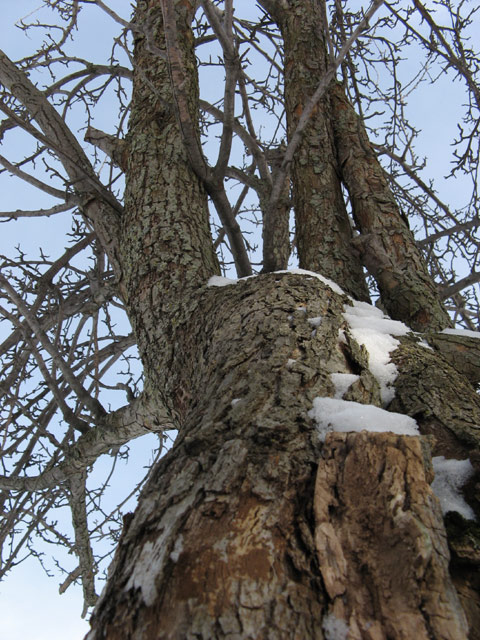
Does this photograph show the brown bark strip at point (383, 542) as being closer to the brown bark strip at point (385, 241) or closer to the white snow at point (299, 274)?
the white snow at point (299, 274)

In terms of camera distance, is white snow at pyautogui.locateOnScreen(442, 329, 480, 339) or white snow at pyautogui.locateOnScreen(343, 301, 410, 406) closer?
white snow at pyautogui.locateOnScreen(343, 301, 410, 406)

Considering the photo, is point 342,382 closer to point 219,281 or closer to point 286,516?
point 286,516

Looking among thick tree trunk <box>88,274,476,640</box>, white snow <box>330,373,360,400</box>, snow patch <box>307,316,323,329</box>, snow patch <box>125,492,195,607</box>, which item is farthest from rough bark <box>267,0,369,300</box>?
snow patch <box>125,492,195,607</box>

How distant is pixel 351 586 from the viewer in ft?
2.69

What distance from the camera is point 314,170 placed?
289 cm

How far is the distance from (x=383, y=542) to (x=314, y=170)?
2.34 metres

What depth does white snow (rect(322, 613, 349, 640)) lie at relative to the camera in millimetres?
755

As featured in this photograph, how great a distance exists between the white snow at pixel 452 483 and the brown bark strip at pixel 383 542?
13 centimetres

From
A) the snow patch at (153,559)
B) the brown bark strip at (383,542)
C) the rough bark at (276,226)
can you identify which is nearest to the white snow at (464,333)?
the rough bark at (276,226)

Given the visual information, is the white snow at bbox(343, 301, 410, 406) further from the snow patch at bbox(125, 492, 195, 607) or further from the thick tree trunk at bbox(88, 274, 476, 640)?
the snow patch at bbox(125, 492, 195, 607)

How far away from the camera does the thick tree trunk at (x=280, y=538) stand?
768mm

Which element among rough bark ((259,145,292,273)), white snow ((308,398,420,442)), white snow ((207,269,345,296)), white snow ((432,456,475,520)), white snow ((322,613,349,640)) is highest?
rough bark ((259,145,292,273))

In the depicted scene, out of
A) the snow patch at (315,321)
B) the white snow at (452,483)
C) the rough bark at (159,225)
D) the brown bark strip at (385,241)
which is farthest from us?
the brown bark strip at (385,241)

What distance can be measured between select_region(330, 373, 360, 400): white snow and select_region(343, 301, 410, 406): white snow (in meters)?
0.19
